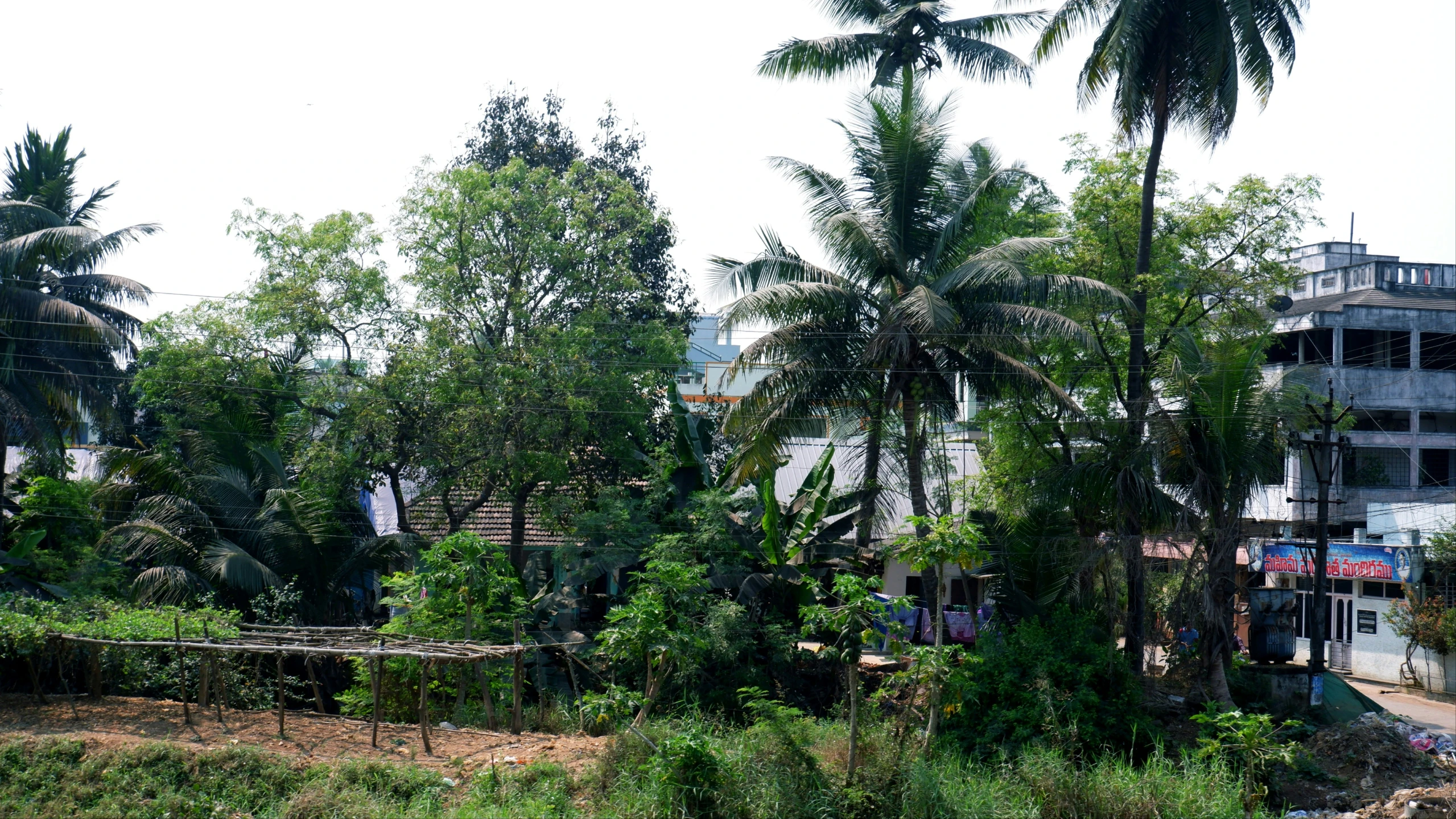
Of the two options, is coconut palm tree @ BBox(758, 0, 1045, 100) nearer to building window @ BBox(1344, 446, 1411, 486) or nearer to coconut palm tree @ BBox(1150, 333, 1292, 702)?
coconut palm tree @ BBox(1150, 333, 1292, 702)

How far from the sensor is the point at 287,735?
42.5 ft

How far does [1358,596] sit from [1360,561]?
5.23 ft

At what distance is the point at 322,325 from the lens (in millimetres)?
19641

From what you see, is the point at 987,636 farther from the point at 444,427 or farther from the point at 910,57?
the point at 910,57

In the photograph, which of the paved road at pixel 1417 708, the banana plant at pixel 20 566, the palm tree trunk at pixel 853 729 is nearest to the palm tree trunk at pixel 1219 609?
the paved road at pixel 1417 708

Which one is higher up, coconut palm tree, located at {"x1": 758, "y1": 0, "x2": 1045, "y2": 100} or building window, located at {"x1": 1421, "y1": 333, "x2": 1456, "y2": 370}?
coconut palm tree, located at {"x1": 758, "y1": 0, "x2": 1045, "y2": 100}

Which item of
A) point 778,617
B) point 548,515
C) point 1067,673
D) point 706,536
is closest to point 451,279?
point 548,515

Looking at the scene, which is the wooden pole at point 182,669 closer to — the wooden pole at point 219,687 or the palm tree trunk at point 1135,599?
the wooden pole at point 219,687

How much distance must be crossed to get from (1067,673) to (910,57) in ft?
43.3

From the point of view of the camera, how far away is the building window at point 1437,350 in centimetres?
3045

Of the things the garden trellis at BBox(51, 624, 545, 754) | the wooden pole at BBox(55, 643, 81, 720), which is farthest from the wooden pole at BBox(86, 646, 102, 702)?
the garden trellis at BBox(51, 624, 545, 754)

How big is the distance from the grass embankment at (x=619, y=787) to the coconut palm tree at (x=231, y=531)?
6.43m

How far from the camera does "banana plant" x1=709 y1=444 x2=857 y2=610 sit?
17.2 metres

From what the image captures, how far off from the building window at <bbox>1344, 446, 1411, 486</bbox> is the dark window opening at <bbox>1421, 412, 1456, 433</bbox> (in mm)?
1422
